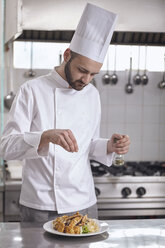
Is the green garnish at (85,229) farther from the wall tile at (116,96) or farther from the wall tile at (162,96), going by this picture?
the wall tile at (162,96)

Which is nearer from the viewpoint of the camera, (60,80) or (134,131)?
(60,80)

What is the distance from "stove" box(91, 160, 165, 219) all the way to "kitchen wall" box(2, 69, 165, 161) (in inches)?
26.0

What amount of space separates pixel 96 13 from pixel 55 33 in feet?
4.63

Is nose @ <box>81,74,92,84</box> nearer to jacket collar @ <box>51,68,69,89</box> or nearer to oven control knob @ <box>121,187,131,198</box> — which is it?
jacket collar @ <box>51,68,69,89</box>

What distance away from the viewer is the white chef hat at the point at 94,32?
1.79m

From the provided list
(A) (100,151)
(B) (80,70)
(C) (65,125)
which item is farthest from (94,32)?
(A) (100,151)

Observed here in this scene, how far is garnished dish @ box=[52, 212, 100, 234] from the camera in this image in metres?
1.38

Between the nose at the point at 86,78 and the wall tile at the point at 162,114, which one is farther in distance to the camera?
the wall tile at the point at 162,114

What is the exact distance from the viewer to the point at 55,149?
6.07ft

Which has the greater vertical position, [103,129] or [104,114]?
[104,114]

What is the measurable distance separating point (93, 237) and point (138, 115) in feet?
6.93

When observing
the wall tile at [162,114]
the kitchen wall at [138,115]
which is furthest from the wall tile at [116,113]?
the wall tile at [162,114]

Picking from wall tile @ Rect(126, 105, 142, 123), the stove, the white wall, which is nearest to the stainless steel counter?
the stove

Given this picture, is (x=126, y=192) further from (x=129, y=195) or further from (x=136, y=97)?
(x=136, y=97)
